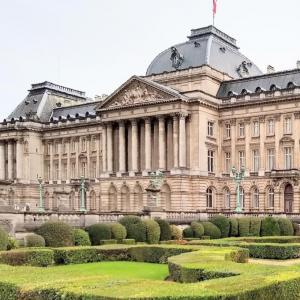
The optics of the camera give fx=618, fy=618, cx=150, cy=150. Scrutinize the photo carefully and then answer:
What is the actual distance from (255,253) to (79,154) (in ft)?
194

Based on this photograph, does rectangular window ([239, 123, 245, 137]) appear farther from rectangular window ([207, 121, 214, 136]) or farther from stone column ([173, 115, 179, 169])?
stone column ([173, 115, 179, 169])

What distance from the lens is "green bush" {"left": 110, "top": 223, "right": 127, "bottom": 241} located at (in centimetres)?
4094

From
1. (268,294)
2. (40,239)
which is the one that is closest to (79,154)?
(40,239)

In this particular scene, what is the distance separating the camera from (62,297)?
50.4 ft

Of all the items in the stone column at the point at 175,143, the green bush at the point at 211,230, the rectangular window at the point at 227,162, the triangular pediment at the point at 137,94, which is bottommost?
the green bush at the point at 211,230

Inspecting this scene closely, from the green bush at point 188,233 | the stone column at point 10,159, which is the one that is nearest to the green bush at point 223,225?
the green bush at point 188,233

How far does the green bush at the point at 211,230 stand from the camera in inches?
1930

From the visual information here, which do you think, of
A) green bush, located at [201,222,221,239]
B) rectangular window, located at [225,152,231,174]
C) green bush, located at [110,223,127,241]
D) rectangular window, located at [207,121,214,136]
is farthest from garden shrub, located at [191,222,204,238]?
rectangular window, located at [207,121,214,136]

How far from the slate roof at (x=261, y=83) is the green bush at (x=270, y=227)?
25808 mm

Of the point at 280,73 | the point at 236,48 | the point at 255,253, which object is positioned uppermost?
the point at 236,48

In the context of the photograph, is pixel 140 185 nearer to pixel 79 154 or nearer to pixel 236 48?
pixel 79 154

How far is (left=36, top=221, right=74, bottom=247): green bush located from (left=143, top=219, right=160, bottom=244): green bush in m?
7.09

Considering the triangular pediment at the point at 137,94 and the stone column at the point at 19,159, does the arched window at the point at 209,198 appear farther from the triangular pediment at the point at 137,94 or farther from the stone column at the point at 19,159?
the stone column at the point at 19,159

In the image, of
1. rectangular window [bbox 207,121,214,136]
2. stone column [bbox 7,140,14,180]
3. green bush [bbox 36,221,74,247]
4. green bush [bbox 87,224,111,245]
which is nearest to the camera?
green bush [bbox 36,221,74,247]
